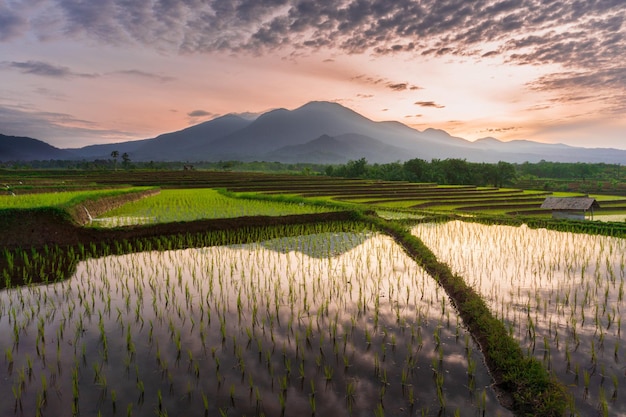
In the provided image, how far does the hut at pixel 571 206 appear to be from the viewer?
18.1m

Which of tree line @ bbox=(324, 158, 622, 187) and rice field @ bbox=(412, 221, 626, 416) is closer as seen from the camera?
rice field @ bbox=(412, 221, 626, 416)

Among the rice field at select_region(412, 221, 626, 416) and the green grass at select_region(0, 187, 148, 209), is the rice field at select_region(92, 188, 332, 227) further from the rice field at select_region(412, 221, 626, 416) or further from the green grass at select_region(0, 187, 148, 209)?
the rice field at select_region(412, 221, 626, 416)

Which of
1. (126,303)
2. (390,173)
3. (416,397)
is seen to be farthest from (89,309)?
(390,173)

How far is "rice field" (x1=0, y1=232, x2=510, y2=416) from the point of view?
4.41 m

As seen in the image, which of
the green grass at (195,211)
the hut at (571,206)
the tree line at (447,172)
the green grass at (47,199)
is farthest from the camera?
the tree line at (447,172)

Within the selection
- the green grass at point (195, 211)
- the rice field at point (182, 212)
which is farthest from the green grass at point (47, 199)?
the green grass at point (195, 211)

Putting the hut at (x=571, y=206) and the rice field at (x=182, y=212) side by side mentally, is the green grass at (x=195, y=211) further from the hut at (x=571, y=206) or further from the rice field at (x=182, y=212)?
the hut at (x=571, y=206)

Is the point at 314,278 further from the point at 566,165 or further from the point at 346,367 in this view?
the point at 566,165

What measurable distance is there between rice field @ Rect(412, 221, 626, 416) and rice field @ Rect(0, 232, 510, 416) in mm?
1028

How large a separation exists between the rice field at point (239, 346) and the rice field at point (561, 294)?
103cm

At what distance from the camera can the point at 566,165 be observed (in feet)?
259

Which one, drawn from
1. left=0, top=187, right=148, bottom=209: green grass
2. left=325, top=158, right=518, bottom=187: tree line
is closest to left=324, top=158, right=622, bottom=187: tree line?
left=325, top=158, right=518, bottom=187: tree line

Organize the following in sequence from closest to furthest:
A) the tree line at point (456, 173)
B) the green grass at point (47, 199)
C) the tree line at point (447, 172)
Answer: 1. the green grass at point (47, 199)
2. the tree line at point (456, 173)
3. the tree line at point (447, 172)

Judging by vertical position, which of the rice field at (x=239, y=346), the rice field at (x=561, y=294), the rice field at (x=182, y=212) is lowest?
the rice field at (x=239, y=346)
